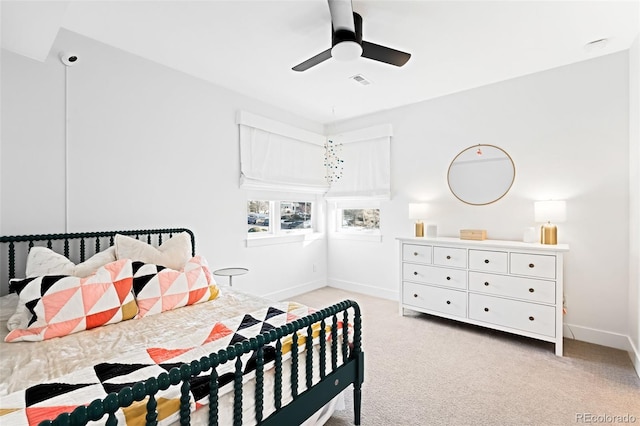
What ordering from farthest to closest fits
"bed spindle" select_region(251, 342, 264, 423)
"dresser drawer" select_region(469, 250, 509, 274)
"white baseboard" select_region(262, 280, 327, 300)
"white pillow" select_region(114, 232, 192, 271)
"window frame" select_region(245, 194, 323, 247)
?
"white baseboard" select_region(262, 280, 327, 300)
"window frame" select_region(245, 194, 323, 247)
"dresser drawer" select_region(469, 250, 509, 274)
"white pillow" select_region(114, 232, 192, 271)
"bed spindle" select_region(251, 342, 264, 423)

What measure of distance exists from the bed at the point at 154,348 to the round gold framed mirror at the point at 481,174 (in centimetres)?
246

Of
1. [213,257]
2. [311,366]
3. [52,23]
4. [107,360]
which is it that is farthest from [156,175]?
[311,366]

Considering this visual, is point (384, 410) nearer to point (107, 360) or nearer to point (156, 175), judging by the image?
point (107, 360)

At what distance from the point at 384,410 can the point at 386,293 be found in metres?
2.43

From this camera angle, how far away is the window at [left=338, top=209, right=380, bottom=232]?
4.64 meters

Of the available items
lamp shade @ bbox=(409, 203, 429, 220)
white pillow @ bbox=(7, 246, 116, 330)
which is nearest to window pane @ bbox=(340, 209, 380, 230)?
lamp shade @ bbox=(409, 203, 429, 220)

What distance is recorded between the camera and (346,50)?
2010 millimetres

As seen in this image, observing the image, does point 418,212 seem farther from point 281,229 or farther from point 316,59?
point 316,59

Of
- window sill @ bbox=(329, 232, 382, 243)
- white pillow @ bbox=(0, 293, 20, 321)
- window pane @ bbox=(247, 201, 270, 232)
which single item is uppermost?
window pane @ bbox=(247, 201, 270, 232)

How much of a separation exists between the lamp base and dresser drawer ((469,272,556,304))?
0.42 m

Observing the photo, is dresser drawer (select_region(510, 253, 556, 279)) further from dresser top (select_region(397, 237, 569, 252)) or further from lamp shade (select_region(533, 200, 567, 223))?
lamp shade (select_region(533, 200, 567, 223))

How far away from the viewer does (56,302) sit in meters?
1.69

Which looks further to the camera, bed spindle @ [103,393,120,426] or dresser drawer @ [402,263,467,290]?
dresser drawer @ [402,263,467,290]

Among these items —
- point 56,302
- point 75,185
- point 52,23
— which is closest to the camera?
point 56,302
